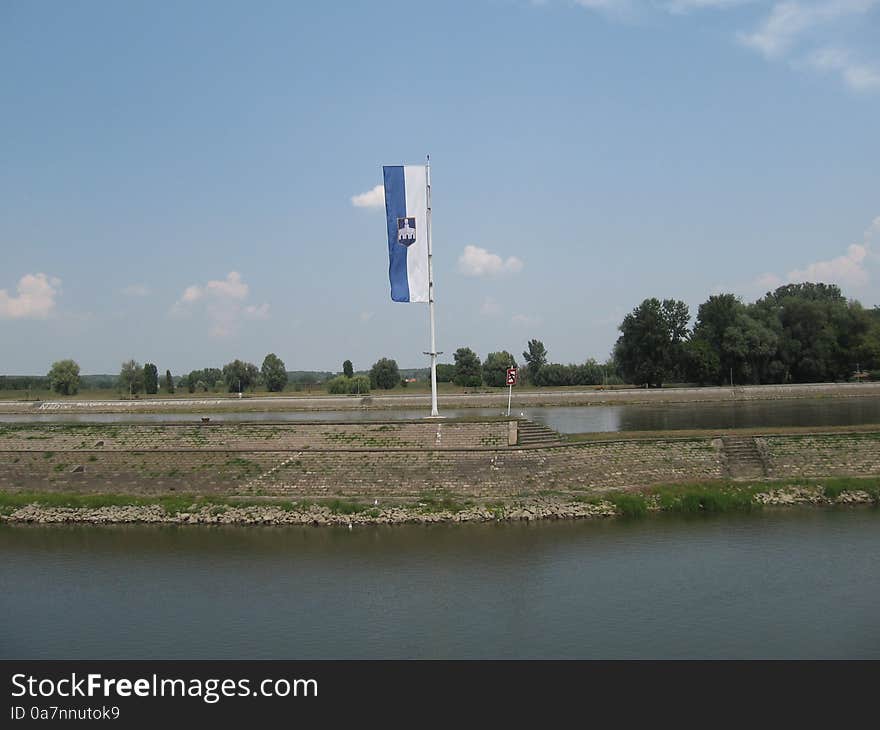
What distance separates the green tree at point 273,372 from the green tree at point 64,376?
73.7 feet

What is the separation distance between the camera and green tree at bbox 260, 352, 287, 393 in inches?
3858

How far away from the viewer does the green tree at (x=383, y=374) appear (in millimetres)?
95000

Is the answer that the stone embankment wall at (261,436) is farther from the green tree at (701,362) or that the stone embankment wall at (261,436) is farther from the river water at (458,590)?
the green tree at (701,362)

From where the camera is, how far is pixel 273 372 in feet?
322

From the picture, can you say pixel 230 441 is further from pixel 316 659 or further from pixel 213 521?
pixel 316 659

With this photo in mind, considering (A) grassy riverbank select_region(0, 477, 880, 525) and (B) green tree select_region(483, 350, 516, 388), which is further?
(B) green tree select_region(483, 350, 516, 388)

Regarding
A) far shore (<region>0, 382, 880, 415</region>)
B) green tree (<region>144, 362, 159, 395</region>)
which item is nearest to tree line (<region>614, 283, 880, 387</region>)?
far shore (<region>0, 382, 880, 415</region>)

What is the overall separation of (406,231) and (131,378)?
7229 cm

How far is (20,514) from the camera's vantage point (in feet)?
73.6

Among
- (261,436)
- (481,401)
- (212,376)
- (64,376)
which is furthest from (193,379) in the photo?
(261,436)

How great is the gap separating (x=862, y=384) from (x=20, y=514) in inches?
2429

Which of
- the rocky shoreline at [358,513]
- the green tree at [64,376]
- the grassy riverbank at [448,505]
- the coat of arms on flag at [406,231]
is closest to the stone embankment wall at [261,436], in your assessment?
the grassy riverbank at [448,505]

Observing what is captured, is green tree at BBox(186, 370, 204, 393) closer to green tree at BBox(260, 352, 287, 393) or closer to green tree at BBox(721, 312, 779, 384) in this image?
green tree at BBox(260, 352, 287, 393)

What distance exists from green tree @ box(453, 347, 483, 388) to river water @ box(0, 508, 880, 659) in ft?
227
